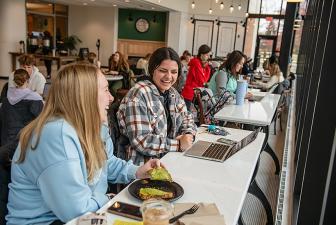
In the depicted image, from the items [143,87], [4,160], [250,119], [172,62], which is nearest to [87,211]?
[4,160]

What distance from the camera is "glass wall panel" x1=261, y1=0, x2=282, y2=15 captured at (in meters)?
15.1

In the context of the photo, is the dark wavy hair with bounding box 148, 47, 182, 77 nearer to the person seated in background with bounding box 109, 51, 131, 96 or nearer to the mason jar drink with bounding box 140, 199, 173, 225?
the mason jar drink with bounding box 140, 199, 173, 225

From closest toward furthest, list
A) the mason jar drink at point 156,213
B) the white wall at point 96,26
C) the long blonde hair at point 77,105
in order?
the mason jar drink at point 156,213 → the long blonde hair at point 77,105 → the white wall at point 96,26

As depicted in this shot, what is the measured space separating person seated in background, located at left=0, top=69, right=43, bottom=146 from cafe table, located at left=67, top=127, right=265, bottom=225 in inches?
76.7

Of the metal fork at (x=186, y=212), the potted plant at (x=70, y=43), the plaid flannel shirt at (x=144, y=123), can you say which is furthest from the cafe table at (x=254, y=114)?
the potted plant at (x=70, y=43)

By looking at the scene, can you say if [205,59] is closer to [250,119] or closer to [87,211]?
[250,119]

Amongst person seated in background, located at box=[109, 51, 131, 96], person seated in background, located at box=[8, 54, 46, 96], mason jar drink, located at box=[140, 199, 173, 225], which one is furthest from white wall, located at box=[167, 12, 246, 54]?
mason jar drink, located at box=[140, 199, 173, 225]

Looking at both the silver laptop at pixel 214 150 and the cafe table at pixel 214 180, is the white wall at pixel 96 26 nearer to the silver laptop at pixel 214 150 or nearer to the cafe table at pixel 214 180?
the silver laptop at pixel 214 150

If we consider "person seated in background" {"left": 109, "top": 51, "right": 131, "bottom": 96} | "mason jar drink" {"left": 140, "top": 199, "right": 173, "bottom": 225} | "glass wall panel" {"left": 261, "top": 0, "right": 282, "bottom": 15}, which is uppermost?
"glass wall panel" {"left": 261, "top": 0, "right": 282, "bottom": 15}

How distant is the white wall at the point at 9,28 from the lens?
10664 mm

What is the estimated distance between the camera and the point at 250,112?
12.9ft

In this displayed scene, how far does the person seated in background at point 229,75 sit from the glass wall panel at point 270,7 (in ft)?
37.8

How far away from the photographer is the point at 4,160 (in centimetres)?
153

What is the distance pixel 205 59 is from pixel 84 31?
10.2 meters
